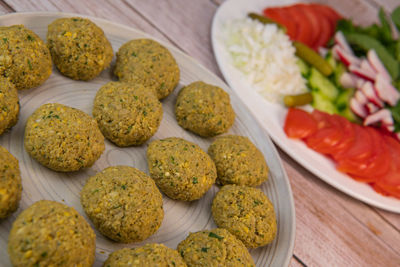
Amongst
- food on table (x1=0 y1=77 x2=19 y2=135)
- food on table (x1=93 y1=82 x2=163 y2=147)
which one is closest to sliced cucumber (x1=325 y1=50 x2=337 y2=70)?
food on table (x1=93 y1=82 x2=163 y2=147)

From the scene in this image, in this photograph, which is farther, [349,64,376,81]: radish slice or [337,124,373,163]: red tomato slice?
[349,64,376,81]: radish slice

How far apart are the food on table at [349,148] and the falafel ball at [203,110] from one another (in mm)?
877

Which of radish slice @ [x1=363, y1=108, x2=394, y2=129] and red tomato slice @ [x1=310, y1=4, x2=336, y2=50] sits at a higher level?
red tomato slice @ [x1=310, y1=4, x2=336, y2=50]

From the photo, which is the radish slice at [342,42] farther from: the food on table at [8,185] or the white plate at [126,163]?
the food on table at [8,185]

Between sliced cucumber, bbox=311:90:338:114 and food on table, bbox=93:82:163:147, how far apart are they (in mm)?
1893

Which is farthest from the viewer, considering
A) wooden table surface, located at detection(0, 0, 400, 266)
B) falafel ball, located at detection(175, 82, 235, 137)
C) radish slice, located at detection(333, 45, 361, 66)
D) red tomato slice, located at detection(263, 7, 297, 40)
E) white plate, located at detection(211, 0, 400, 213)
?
red tomato slice, located at detection(263, 7, 297, 40)

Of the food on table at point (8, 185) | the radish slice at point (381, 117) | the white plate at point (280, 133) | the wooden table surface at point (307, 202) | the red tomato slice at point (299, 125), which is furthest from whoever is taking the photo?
the radish slice at point (381, 117)

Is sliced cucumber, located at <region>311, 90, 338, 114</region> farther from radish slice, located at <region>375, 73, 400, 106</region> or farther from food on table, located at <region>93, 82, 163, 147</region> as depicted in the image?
food on table, located at <region>93, 82, 163, 147</region>

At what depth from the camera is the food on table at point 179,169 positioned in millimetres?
1892

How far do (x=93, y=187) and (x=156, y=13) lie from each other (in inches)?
78.2

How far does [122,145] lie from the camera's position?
2057 mm

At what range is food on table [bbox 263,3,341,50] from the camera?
12.5ft

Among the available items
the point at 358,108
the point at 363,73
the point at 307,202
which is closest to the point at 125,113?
the point at 307,202

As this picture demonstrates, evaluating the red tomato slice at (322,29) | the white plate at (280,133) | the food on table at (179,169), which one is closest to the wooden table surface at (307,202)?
the white plate at (280,133)
